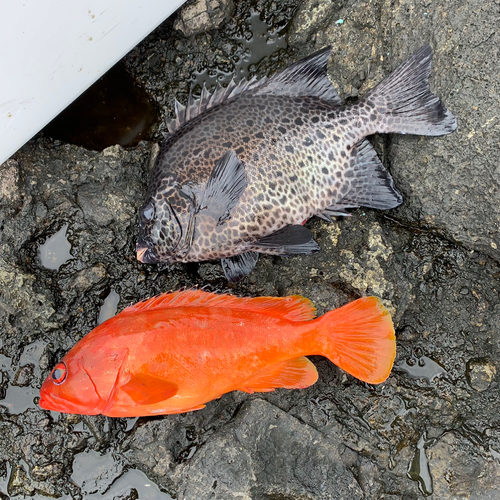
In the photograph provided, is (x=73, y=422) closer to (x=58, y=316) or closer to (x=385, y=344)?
(x=58, y=316)

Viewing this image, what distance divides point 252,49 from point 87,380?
254 centimetres

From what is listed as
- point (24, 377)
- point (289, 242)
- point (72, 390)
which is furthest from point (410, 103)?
point (24, 377)

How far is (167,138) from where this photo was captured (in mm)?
3150

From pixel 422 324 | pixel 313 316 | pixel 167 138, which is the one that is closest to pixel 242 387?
pixel 313 316

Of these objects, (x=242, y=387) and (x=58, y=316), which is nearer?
(x=242, y=387)

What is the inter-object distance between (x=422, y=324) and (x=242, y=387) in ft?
4.29

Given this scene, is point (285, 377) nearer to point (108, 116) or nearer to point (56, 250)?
point (56, 250)

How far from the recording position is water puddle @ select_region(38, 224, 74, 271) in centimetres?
321

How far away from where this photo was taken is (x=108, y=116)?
3.51m

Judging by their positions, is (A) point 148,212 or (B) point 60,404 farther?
(A) point 148,212

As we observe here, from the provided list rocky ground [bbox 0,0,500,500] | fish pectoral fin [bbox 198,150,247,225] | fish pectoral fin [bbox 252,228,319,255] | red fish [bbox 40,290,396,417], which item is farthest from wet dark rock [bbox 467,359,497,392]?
fish pectoral fin [bbox 198,150,247,225]

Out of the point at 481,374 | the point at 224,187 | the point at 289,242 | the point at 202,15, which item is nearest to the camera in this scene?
the point at 224,187

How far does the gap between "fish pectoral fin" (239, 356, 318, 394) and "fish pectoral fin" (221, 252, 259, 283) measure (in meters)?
0.66

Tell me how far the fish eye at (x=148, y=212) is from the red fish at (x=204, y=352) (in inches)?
20.1
